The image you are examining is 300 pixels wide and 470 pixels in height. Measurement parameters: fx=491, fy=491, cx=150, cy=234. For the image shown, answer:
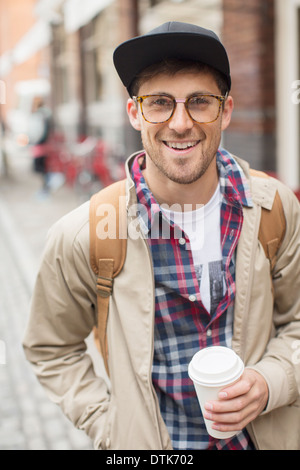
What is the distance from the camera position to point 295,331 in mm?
1766

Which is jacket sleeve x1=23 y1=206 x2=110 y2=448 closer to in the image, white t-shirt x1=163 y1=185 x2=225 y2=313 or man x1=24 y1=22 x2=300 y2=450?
man x1=24 y1=22 x2=300 y2=450

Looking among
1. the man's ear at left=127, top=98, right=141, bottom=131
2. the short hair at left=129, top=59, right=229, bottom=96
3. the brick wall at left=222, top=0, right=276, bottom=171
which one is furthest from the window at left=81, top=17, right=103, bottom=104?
the short hair at left=129, top=59, right=229, bottom=96

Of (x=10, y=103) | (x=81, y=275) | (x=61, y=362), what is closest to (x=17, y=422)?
(x=61, y=362)

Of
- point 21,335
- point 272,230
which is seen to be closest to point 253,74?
point 21,335

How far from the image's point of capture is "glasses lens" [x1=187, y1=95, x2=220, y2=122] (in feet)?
5.22

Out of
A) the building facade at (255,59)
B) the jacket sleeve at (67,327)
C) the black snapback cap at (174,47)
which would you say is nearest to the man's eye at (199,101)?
the black snapback cap at (174,47)

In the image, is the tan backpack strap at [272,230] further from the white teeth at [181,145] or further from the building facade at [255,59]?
the building facade at [255,59]

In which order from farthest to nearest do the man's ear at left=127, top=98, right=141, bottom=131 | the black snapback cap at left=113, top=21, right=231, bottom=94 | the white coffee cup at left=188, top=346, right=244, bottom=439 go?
the man's ear at left=127, top=98, right=141, bottom=131 < the black snapback cap at left=113, top=21, right=231, bottom=94 < the white coffee cup at left=188, top=346, right=244, bottom=439

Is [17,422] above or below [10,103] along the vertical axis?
below

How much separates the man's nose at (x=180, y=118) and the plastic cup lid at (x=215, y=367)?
27.6 inches

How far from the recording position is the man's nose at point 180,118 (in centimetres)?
157

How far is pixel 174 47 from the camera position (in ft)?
5.08

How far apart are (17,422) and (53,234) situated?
7.76 feet

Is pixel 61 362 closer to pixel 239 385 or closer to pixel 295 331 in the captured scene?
pixel 239 385
